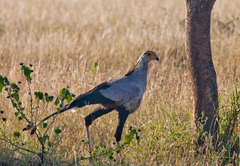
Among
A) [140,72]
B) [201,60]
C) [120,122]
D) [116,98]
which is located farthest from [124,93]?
[201,60]

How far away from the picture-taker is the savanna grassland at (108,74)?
3729mm

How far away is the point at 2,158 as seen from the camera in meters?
3.50

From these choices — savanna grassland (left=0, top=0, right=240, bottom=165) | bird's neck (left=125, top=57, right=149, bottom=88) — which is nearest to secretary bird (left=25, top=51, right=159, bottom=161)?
bird's neck (left=125, top=57, right=149, bottom=88)

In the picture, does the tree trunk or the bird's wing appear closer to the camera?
the tree trunk

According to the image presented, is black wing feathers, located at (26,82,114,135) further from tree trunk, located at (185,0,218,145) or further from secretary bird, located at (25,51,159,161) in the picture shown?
tree trunk, located at (185,0,218,145)

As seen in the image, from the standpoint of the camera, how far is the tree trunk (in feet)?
12.0

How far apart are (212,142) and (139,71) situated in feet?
4.21

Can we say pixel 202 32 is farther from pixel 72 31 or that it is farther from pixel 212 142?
pixel 72 31

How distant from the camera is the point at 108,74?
600cm

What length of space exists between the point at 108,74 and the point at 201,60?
2550 mm

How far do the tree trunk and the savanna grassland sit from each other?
0.89ft

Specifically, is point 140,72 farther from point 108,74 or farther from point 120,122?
point 108,74

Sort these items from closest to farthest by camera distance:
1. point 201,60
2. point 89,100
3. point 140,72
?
point 201,60 → point 89,100 → point 140,72

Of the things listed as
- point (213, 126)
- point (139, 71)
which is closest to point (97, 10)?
point (139, 71)
